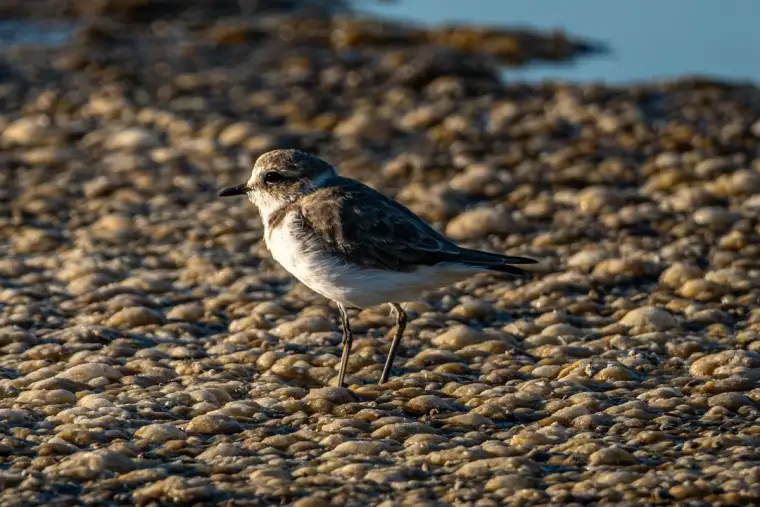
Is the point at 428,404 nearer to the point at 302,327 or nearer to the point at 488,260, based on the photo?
the point at 488,260

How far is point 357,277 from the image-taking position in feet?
18.4

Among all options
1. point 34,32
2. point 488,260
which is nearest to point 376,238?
point 488,260

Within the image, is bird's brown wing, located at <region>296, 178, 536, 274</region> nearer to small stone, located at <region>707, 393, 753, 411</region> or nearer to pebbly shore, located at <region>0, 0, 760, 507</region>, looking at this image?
pebbly shore, located at <region>0, 0, 760, 507</region>

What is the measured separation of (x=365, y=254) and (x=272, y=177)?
0.78m

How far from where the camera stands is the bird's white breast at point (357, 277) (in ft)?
18.4

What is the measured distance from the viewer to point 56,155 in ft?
30.7

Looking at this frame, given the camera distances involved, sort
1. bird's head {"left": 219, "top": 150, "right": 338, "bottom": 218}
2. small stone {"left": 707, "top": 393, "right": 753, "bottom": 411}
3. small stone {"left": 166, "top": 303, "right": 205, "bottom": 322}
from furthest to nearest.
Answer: small stone {"left": 166, "top": 303, "right": 205, "bottom": 322}
bird's head {"left": 219, "top": 150, "right": 338, "bottom": 218}
small stone {"left": 707, "top": 393, "right": 753, "bottom": 411}

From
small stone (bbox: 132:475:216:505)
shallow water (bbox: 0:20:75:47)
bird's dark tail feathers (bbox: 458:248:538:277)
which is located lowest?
small stone (bbox: 132:475:216:505)

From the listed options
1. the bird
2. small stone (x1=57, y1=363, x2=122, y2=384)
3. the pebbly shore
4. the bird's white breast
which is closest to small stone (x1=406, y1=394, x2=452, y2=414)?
the pebbly shore

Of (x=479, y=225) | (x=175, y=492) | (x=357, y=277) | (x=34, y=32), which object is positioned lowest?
(x=175, y=492)

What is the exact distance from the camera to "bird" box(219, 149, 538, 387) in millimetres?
5613

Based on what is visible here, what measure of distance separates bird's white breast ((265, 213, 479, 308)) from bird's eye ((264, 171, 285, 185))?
43cm

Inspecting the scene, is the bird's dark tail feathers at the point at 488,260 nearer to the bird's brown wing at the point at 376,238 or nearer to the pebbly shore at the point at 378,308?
the bird's brown wing at the point at 376,238

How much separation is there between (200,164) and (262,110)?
1.38m
